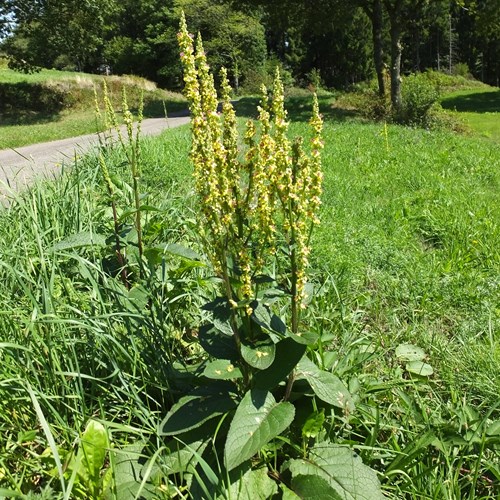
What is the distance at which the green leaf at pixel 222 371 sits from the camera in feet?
5.74

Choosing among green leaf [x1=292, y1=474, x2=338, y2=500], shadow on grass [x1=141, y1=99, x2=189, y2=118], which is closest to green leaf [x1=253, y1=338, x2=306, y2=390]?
green leaf [x1=292, y1=474, x2=338, y2=500]

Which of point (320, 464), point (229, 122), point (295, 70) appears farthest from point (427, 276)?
point (295, 70)

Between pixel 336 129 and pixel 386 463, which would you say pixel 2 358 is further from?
pixel 336 129

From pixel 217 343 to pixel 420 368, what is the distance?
4.38 ft

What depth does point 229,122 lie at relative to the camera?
178 cm

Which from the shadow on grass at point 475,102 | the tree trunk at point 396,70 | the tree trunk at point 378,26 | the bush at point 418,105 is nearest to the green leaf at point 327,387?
the bush at point 418,105

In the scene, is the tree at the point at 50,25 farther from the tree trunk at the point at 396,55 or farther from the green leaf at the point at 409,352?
the green leaf at the point at 409,352

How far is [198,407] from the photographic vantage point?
1834 mm

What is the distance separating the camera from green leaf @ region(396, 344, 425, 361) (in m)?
2.80

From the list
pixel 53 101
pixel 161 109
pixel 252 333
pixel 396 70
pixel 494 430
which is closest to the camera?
pixel 252 333

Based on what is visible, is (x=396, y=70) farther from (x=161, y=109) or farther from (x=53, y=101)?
(x=53, y=101)

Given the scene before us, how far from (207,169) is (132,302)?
3.22 ft

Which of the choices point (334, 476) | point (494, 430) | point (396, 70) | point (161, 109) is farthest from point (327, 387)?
point (161, 109)

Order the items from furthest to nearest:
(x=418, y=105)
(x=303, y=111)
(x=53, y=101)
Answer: (x=53, y=101) → (x=303, y=111) → (x=418, y=105)
